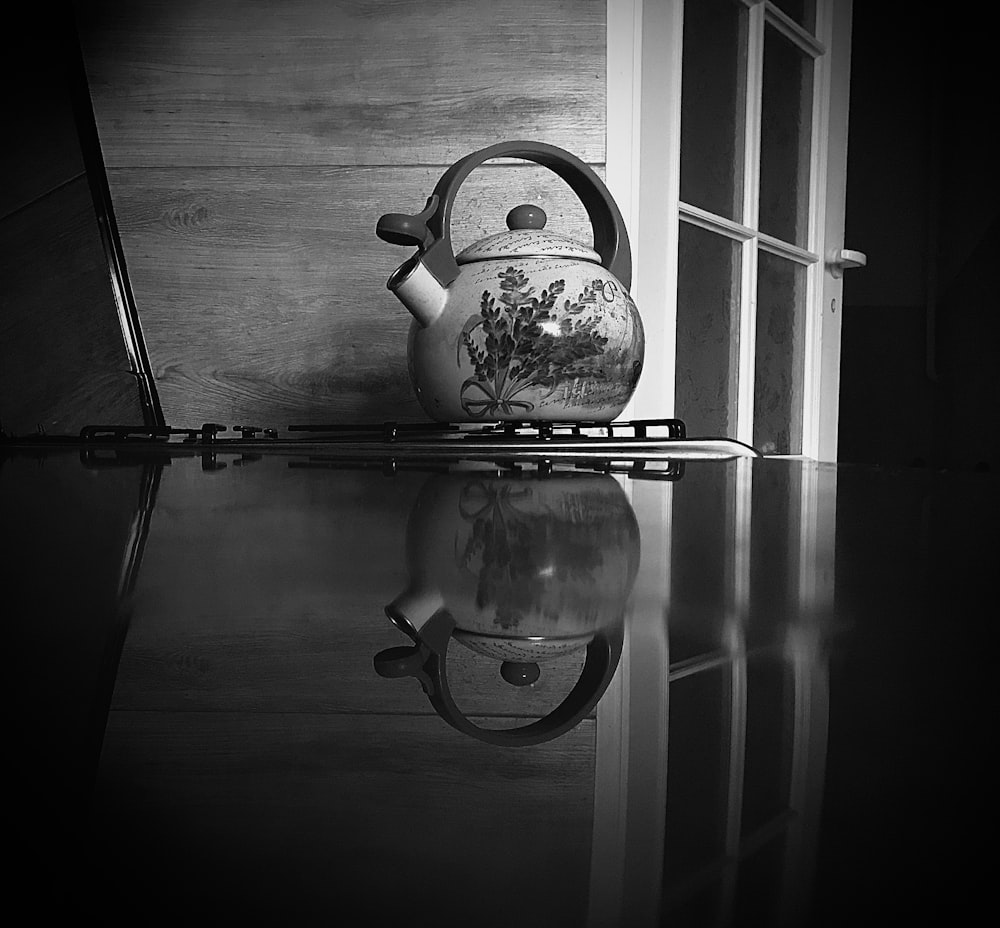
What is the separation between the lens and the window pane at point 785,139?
1874mm

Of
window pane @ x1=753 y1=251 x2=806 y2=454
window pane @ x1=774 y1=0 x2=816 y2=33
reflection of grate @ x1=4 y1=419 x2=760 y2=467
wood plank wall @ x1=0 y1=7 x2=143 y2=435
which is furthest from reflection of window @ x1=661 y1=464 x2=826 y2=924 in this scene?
window pane @ x1=774 y1=0 x2=816 y2=33

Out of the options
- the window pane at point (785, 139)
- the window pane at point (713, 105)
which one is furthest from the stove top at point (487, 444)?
the window pane at point (785, 139)

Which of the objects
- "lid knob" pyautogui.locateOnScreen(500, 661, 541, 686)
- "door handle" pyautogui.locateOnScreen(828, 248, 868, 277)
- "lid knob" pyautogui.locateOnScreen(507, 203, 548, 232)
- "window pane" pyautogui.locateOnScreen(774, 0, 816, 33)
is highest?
"window pane" pyautogui.locateOnScreen(774, 0, 816, 33)

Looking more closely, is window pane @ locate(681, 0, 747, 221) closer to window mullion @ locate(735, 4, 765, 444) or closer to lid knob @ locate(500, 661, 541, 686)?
window mullion @ locate(735, 4, 765, 444)

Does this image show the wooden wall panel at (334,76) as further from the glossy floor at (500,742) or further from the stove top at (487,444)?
the glossy floor at (500,742)

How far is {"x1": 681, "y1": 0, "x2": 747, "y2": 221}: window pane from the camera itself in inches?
61.7

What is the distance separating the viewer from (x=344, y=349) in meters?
1.30

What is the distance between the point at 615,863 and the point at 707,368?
1663mm

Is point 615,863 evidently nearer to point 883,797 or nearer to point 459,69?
→ point 883,797

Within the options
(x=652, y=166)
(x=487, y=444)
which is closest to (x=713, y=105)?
(x=652, y=166)

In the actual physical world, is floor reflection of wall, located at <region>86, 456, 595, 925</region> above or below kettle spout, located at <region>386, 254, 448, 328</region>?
below

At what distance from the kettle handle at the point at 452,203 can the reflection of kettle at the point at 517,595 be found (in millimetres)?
686

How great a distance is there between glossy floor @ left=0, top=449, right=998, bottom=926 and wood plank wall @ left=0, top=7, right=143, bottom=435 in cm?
104

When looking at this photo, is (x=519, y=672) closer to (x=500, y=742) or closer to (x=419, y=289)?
(x=500, y=742)
